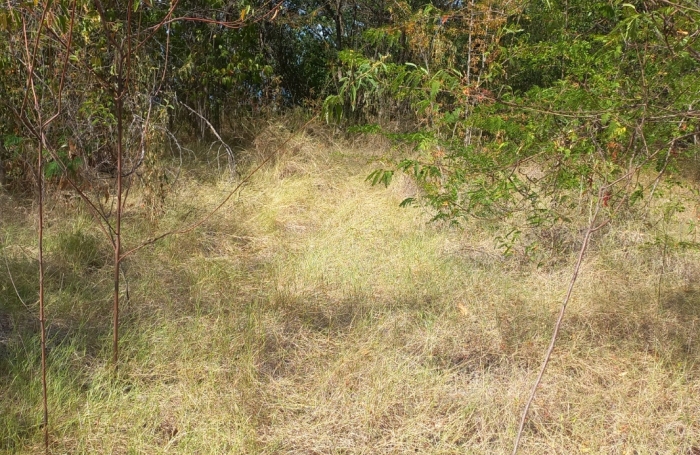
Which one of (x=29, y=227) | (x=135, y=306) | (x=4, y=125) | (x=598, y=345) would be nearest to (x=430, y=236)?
(x=598, y=345)

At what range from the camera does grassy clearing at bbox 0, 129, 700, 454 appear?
7.09ft

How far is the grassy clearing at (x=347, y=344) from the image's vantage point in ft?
7.09

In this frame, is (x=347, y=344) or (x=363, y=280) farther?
(x=363, y=280)

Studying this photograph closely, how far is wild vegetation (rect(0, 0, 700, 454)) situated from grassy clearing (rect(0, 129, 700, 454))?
1 cm

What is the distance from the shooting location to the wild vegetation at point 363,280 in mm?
2154

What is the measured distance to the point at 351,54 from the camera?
292 centimetres

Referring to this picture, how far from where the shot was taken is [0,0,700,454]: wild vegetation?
2154mm

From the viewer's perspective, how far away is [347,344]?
277 cm

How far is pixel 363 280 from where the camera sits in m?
3.49

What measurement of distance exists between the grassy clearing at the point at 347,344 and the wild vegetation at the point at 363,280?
1 centimetres

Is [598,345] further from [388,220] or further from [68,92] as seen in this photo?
[68,92]

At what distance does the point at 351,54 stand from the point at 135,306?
65.2 inches

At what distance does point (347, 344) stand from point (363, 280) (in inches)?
30.1

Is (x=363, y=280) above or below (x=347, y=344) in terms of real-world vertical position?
below
